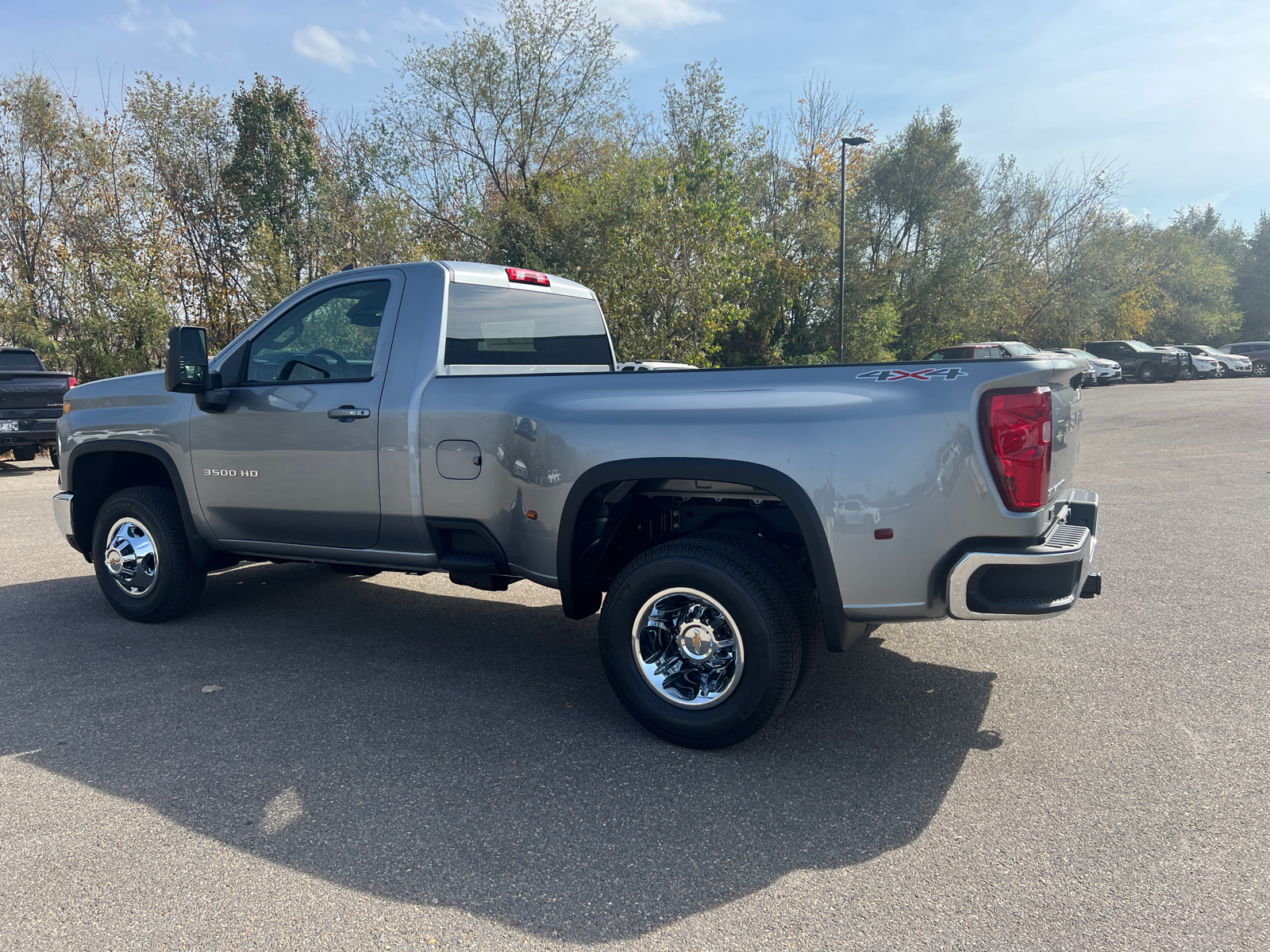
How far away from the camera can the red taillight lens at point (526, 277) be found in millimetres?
4910

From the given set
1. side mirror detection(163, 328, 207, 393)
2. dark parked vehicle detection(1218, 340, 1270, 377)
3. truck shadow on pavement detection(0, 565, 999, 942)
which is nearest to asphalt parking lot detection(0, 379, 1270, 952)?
truck shadow on pavement detection(0, 565, 999, 942)

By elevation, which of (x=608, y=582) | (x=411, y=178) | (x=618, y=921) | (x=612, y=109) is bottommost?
(x=618, y=921)

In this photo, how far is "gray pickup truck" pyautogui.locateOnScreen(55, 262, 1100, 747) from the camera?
312 centimetres

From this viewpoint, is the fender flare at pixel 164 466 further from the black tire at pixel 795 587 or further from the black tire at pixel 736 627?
the black tire at pixel 795 587

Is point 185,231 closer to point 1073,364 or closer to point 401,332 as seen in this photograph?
point 401,332

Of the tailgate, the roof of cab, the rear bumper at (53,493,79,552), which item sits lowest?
the rear bumper at (53,493,79,552)

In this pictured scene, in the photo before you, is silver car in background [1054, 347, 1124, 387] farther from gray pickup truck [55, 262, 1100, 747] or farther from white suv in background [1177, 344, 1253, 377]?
gray pickup truck [55, 262, 1100, 747]

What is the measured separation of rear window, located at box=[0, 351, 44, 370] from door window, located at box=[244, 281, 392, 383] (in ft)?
39.2

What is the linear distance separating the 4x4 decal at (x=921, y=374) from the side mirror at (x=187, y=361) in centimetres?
337

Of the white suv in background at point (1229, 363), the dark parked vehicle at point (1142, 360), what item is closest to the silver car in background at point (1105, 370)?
the dark parked vehicle at point (1142, 360)

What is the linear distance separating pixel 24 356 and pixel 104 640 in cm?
1191

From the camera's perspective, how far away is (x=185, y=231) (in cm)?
2673

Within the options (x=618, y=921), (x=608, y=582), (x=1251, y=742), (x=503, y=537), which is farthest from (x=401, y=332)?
(x=1251, y=742)

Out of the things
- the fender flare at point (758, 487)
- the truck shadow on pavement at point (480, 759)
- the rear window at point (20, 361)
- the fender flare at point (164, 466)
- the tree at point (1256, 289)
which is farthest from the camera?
the tree at point (1256, 289)
